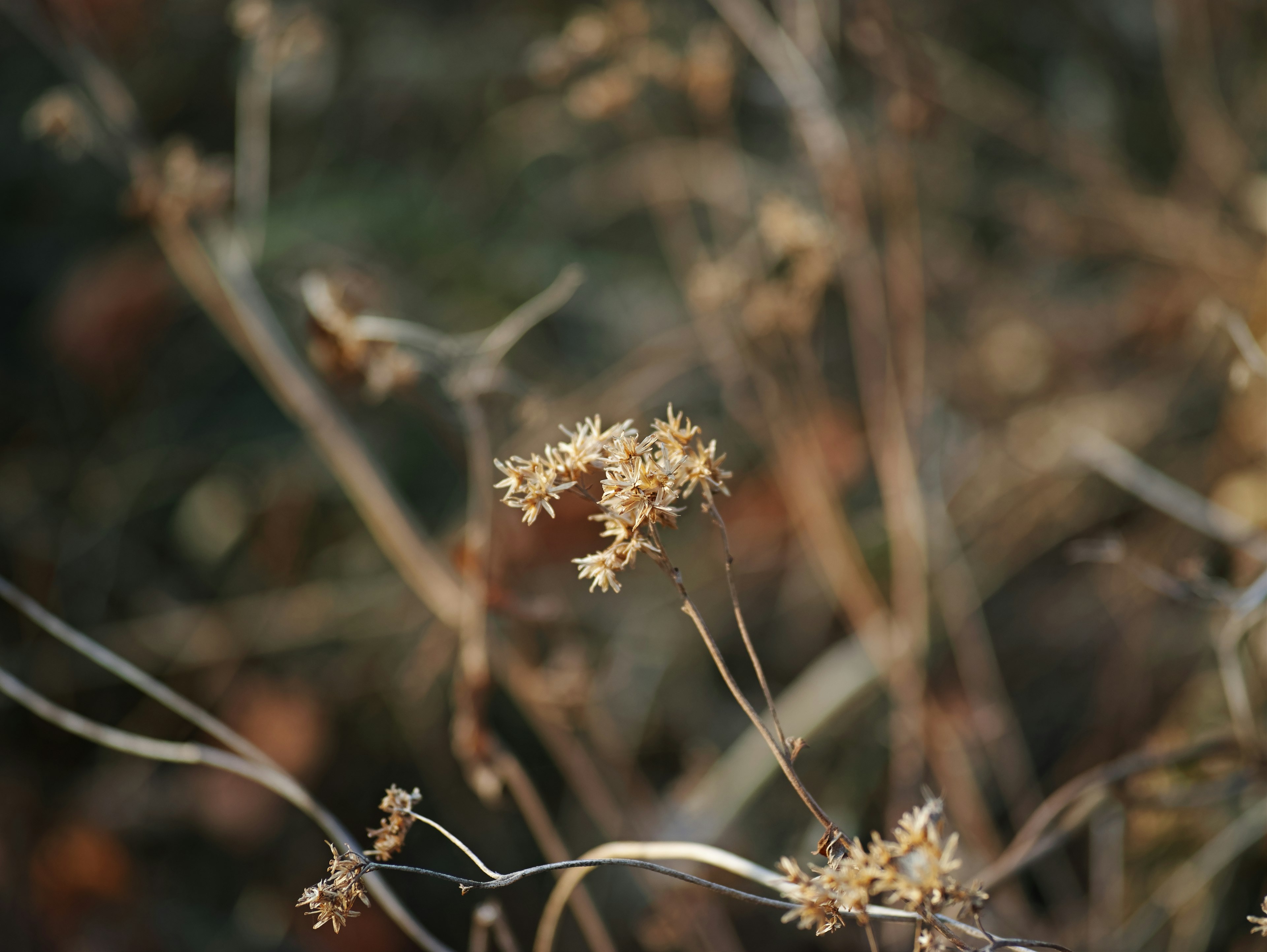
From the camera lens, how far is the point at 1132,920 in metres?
1.58

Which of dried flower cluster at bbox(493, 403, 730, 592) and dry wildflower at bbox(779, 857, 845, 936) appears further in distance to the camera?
dried flower cluster at bbox(493, 403, 730, 592)

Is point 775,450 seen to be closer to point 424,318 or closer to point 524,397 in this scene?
point 524,397

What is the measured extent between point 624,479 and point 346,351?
59 cm

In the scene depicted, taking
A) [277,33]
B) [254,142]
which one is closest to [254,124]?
[254,142]

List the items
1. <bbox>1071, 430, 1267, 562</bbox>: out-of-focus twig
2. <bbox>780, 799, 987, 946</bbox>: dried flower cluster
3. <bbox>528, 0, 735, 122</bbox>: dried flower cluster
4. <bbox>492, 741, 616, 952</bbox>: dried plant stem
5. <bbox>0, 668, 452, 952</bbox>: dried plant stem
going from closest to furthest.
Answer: <bbox>780, 799, 987, 946</bbox>: dried flower cluster
<bbox>0, 668, 452, 952</bbox>: dried plant stem
<bbox>492, 741, 616, 952</bbox>: dried plant stem
<bbox>1071, 430, 1267, 562</bbox>: out-of-focus twig
<bbox>528, 0, 735, 122</bbox>: dried flower cluster

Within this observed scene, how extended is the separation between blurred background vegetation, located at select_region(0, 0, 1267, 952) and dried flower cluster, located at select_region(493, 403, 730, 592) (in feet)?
1.91

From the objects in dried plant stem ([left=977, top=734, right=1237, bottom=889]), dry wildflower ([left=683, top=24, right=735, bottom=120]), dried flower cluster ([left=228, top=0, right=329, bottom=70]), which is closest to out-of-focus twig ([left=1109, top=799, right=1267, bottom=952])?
dried plant stem ([left=977, top=734, right=1237, bottom=889])

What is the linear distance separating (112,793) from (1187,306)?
3269 mm

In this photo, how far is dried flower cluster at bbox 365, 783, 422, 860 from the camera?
79cm

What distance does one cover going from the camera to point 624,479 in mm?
811

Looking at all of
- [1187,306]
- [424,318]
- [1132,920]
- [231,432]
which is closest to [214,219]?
[424,318]

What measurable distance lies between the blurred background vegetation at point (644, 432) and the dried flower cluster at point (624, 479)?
0.58 meters

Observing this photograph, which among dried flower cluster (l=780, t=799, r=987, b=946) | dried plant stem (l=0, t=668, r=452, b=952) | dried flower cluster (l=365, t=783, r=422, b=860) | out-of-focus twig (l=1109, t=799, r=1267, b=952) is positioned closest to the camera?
dried flower cluster (l=780, t=799, r=987, b=946)

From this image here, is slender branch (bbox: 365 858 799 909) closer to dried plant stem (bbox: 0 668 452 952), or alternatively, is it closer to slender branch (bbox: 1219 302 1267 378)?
dried plant stem (bbox: 0 668 452 952)
